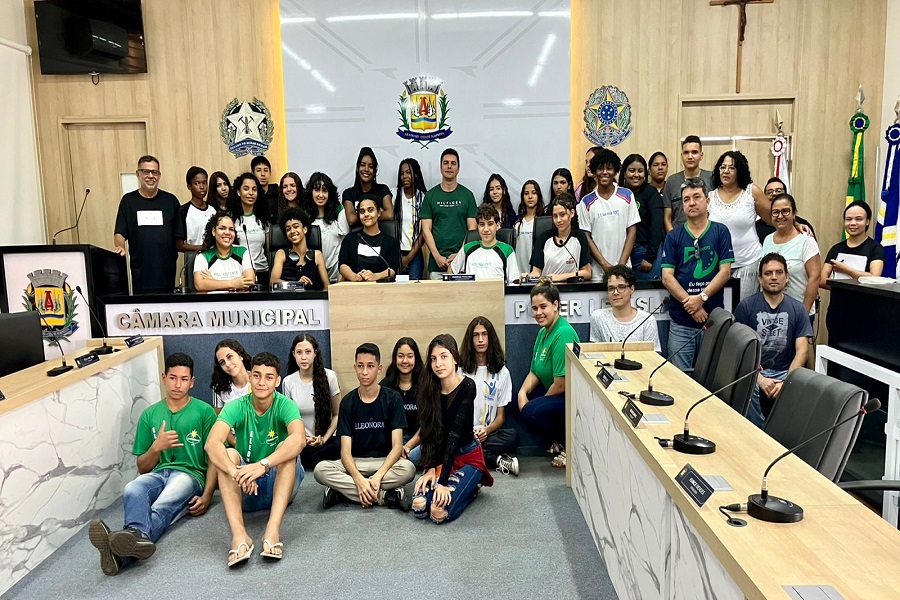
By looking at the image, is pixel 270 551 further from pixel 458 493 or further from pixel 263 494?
pixel 458 493

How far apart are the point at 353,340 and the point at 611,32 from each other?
4079mm

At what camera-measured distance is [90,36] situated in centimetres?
630

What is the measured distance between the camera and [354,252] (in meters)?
4.83

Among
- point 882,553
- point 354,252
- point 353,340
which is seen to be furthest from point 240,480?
point 882,553

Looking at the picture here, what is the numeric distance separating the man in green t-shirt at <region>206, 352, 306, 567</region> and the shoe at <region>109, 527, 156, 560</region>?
1.12ft

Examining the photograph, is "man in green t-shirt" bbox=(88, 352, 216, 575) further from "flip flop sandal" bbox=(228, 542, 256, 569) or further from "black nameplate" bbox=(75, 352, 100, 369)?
"flip flop sandal" bbox=(228, 542, 256, 569)

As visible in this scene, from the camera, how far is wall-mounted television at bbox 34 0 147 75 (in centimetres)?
632

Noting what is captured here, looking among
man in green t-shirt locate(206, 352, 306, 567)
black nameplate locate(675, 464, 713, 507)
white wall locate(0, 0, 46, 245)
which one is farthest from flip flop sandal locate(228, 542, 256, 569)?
white wall locate(0, 0, 46, 245)

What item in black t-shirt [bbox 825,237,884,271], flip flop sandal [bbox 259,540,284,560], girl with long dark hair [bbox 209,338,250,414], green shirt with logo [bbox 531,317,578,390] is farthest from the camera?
black t-shirt [bbox 825,237,884,271]

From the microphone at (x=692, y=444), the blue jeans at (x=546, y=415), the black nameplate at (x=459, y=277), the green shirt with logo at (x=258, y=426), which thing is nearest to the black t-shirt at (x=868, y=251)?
the blue jeans at (x=546, y=415)

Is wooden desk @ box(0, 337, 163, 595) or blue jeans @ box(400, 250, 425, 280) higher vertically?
blue jeans @ box(400, 250, 425, 280)

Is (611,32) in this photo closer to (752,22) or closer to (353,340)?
(752,22)

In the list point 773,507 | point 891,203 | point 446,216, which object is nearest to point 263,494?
point 773,507

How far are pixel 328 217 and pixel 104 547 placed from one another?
10.1 feet
